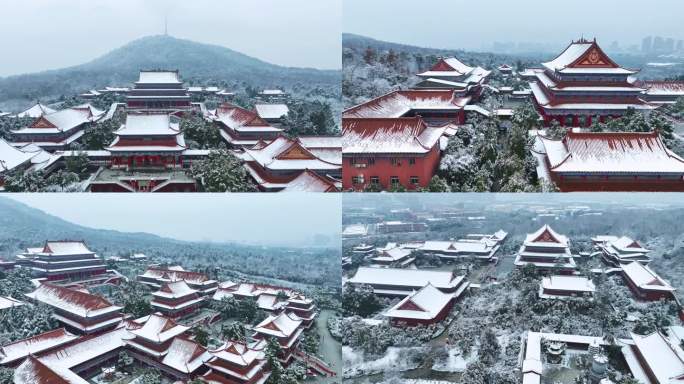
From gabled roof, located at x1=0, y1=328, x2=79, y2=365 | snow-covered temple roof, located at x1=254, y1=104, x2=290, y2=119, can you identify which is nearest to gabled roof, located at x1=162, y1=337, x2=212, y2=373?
gabled roof, located at x1=0, y1=328, x2=79, y2=365

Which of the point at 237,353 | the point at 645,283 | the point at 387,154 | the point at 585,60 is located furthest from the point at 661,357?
the point at 237,353

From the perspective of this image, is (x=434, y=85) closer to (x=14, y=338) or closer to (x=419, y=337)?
(x=419, y=337)

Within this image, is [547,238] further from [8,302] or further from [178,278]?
[8,302]

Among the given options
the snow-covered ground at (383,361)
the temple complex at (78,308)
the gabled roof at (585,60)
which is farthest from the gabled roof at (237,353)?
the gabled roof at (585,60)

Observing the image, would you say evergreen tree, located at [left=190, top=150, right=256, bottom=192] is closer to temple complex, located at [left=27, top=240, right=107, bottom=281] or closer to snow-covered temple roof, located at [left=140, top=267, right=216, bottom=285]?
snow-covered temple roof, located at [left=140, top=267, right=216, bottom=285]

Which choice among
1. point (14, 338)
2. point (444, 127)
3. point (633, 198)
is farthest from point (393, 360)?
point (14, 338)

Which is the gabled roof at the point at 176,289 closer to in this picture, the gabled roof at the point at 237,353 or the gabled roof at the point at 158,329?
the gabled roof at the point at 158,329
